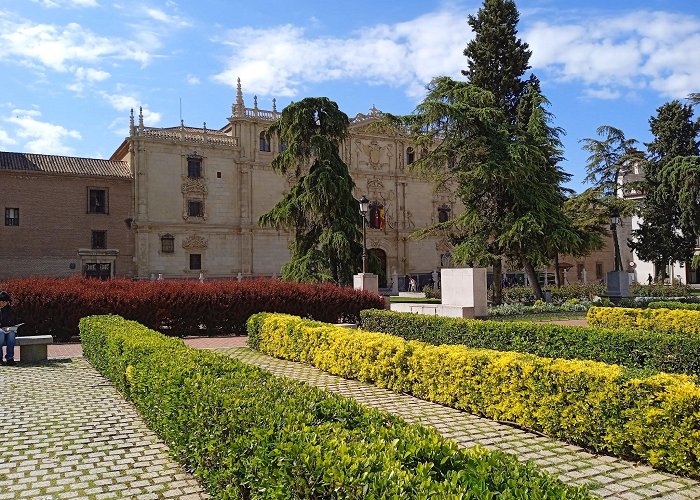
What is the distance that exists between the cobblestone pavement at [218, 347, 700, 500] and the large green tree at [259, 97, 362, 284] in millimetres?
15603

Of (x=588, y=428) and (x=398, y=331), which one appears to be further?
(x=398, y=331)

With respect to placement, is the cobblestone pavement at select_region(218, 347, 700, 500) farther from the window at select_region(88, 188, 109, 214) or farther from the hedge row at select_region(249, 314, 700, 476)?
the window at select_region(88, 188, 109, 214)

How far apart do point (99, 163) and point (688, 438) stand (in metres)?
42.8

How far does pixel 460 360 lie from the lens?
7.32 meters

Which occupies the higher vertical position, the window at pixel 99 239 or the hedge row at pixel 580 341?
the window at pixel 99 239

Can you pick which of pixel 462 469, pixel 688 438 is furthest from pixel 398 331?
pixel 462 469

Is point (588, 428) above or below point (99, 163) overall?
below

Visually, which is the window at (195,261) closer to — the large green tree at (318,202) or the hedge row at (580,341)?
the large green tree at (318,202)

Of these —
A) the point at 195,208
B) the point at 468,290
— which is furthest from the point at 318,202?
the point at 195,208

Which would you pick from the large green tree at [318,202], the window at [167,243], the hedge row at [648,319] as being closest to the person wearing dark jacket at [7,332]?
the large green tree at [318,202]

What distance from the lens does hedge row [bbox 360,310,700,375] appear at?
923 centimetres

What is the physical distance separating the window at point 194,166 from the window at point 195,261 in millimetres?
5997

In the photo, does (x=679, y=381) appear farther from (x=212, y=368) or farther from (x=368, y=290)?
(x=368, y=290)

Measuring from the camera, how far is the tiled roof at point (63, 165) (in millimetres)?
37938
